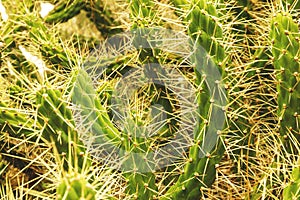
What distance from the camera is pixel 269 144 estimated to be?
240 centimetres

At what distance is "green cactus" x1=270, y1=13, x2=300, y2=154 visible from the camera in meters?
2.14

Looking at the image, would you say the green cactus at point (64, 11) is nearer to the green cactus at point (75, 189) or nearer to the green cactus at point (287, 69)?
the green cactus at point (287, 69)

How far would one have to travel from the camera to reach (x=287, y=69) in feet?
7.10

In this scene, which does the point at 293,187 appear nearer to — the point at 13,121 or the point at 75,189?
the point at 75,189

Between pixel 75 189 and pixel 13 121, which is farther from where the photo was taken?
pixel 13 121

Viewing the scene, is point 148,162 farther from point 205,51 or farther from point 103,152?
point 205,51

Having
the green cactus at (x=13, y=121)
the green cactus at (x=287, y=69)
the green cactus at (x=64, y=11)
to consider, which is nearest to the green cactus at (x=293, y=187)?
the green cactus at (x=287, y=69)

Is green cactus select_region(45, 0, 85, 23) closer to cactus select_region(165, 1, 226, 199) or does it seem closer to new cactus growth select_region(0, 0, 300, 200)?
new cactus growth select_region(0, 0, 300, 200)

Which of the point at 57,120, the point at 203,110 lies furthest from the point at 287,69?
the point at 57,120

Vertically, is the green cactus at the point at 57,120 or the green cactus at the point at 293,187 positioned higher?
the green cactus at the point at 57,120

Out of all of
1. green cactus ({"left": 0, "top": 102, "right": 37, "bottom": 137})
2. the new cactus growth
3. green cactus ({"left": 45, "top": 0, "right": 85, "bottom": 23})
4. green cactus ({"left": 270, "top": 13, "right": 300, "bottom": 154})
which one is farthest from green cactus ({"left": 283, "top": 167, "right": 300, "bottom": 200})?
green cactus ({"left": 45, "top": 0, "right": 85, "bottom": 23})

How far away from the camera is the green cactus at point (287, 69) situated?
2.14m

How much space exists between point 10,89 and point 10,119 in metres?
0.25

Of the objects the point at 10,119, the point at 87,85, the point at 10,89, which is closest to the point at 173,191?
the point at 87,85
